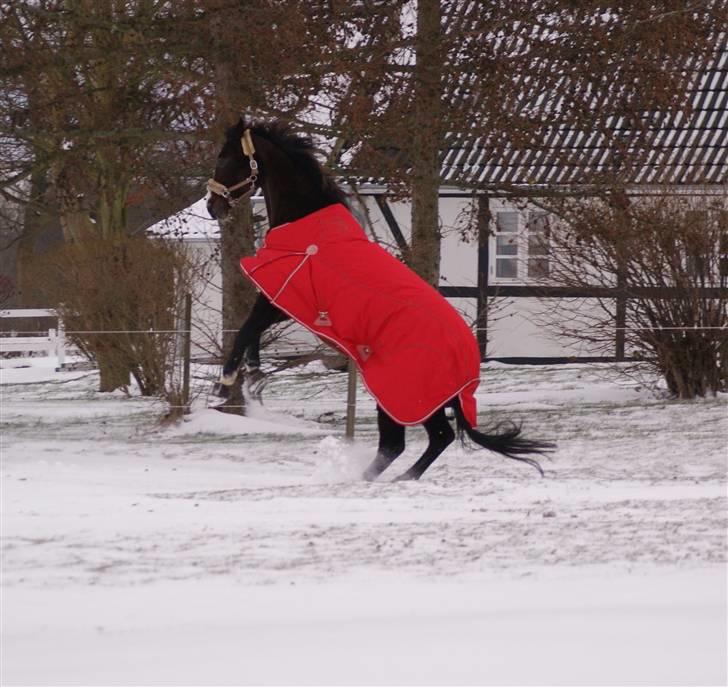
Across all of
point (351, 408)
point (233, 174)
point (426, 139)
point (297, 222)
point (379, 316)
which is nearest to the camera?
point (379, 316)

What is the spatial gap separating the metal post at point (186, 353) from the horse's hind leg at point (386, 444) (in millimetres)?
4511

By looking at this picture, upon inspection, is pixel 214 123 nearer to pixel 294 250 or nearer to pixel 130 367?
pixel 130 367

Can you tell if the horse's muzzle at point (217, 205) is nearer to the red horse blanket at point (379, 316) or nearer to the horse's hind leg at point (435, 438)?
the red horse blanket at point (379, 316)

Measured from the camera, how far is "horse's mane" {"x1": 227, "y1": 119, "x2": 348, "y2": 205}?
777 cm

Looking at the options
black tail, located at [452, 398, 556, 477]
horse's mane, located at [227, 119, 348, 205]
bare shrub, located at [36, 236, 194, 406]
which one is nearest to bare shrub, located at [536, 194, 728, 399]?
bare shrub, located at [36, 236, 194, 406]

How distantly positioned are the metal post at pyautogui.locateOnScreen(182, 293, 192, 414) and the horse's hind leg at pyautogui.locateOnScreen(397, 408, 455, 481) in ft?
15.1

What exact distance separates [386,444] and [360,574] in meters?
3.23

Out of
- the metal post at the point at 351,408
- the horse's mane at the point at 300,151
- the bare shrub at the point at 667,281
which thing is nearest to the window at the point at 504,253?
the bare shrub at the point at 667,281

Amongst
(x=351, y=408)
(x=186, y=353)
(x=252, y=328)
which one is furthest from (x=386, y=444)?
(x=186, y=353)

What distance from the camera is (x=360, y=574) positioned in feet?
14.2

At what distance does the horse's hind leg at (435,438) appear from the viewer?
7535 millimetres

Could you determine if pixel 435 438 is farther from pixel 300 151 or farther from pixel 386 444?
pixel 300 151

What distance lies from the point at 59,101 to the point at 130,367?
2.79 meters

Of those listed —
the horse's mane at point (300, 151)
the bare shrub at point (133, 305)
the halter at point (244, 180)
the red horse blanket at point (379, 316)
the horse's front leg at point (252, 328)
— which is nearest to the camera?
the red horse blanket at point (379, 316)
